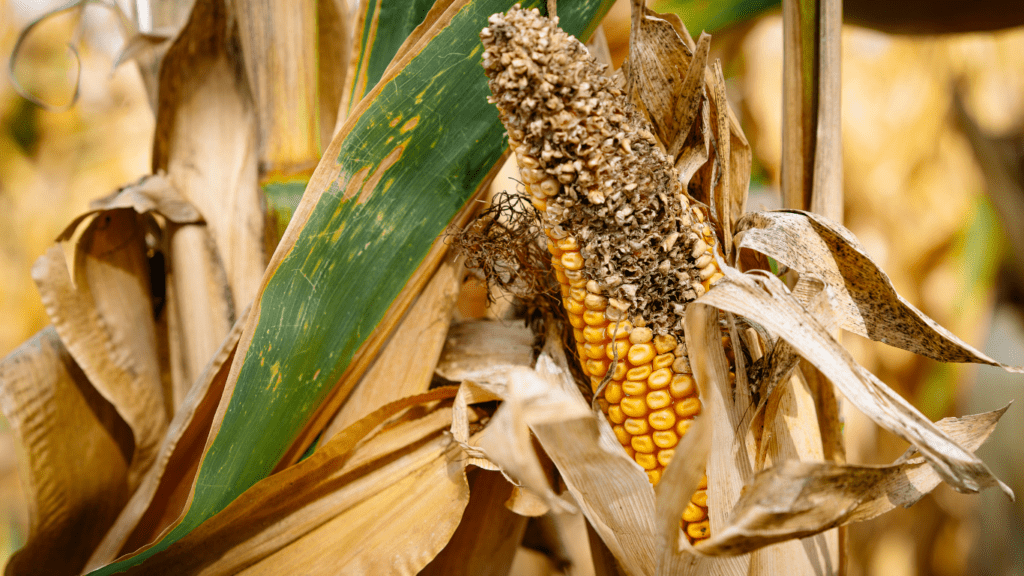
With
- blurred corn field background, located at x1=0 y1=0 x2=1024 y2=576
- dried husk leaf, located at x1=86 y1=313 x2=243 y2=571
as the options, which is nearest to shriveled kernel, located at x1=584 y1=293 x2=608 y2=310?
dried husk leaf, located at x1=86 y1=313 x2=243 y2=571

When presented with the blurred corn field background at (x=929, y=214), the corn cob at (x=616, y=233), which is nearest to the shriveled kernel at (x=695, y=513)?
the corn cob at (x=616, y=233)

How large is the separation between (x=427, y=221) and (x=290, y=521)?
245 millimetres

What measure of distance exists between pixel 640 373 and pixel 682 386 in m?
0.03

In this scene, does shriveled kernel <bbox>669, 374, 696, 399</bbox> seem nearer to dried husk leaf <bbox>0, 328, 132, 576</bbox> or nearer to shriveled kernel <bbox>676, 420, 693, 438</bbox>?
shriveled kernel <bbox>676, 420, 693, 438</bbox>

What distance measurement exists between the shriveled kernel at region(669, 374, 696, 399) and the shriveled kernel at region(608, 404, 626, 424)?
3 centimetres

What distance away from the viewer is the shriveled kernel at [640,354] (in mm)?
296

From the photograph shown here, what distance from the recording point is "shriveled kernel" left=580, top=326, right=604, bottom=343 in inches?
12.1

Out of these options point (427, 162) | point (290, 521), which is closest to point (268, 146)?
point (427, 162)

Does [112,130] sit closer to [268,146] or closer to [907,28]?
[268,146]

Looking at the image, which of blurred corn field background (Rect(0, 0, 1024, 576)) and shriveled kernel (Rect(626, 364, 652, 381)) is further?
blurred corn field background (Rect(0, 0, 1024, 576))

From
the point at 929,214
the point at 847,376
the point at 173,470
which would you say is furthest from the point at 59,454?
the point at 929,214

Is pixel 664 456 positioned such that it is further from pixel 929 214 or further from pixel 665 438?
pixel 929 214

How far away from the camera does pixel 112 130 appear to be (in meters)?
1.14

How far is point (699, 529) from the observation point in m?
0.31
